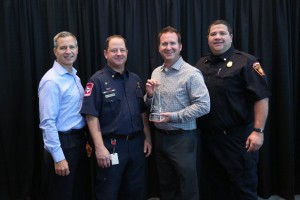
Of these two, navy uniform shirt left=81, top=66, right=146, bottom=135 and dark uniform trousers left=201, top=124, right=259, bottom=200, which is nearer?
navy uniform shirt left=81, top=66, right=146, bottom=135

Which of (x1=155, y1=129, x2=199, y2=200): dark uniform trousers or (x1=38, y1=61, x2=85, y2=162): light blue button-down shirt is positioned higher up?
(x1=38, y1=61, x2=85, y2=162): light blue button-down shirt

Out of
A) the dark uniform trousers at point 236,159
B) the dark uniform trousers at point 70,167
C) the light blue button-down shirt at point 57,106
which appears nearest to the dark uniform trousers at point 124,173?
the dark uniform trousers at point 70,167

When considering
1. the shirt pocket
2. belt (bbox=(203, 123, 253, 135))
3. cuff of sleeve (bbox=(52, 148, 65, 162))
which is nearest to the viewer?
cuff of sleeve (bbox=(52, 148, 65, 162))

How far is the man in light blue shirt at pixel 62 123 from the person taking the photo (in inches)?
70.1

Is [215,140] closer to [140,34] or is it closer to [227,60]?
[227,60]

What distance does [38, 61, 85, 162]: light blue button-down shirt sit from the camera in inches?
69.7

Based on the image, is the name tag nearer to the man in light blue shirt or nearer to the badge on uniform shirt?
the man in light blue shirt

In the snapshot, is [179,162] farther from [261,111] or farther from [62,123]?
[62,123]

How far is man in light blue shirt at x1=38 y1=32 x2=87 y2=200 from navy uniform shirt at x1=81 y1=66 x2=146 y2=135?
120mm

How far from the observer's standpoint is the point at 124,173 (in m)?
1.98

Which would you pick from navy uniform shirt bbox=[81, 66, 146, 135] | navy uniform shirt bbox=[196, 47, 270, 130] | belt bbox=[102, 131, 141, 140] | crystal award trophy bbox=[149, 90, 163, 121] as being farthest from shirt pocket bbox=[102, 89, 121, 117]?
navy uniform shirt bbox=[196, 47, 270, 130]

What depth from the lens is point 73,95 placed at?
6.17ft

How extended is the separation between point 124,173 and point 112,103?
52 cm

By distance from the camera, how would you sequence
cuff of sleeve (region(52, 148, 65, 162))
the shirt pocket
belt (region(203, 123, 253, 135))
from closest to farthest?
1. cuff of sleeve (region(52, 148, 65, 162))
2. the shirt pocket
3. belt (region(203, 123, 253, 135))
